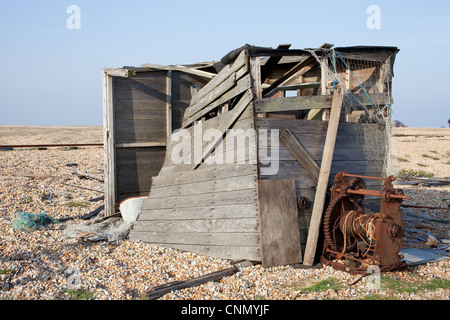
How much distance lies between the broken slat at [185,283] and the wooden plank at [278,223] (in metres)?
0.62

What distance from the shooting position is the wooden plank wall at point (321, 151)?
256 inches

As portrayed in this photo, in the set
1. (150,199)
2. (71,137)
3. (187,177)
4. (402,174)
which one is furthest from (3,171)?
(71,137)

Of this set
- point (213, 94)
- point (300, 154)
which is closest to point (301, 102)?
point (300, 154)

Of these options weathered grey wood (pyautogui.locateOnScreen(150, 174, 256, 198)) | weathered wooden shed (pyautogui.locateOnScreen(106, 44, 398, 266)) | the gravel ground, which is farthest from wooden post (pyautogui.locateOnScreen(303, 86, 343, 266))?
weathered grey wood (pyautogui.locateOnScreen(150, 174, 256, 198))

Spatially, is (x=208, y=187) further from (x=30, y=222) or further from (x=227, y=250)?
(x=30, y=222)

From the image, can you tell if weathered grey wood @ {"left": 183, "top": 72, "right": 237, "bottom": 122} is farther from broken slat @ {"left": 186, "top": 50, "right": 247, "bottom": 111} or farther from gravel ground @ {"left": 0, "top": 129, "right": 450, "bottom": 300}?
gravel ground @ {"left": 0, "top": 129, "right": 450, "bottom": 300}

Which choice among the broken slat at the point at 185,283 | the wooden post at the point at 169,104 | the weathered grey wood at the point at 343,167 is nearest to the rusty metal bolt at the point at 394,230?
the weathered grey wood at the point at 343,167

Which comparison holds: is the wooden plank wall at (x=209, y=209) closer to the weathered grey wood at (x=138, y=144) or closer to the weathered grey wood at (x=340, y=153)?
the weathered grey wood at (x=340, y=153)

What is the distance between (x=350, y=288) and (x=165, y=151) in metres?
5.84

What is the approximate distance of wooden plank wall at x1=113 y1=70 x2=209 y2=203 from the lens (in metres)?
9.50

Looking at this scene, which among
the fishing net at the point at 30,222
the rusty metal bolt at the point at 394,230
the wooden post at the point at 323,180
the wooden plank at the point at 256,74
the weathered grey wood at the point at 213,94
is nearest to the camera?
the rusty metal bolt at the point at 394,230

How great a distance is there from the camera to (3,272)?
561 cm

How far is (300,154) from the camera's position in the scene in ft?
21.6
